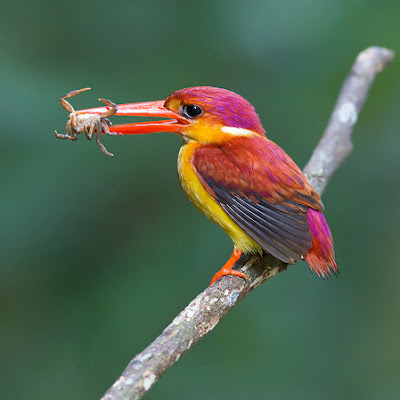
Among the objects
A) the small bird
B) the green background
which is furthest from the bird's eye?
the green background

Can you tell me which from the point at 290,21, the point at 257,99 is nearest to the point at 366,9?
the point at 290,21

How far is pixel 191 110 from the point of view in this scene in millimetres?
2385

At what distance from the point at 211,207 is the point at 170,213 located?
865 millimetres

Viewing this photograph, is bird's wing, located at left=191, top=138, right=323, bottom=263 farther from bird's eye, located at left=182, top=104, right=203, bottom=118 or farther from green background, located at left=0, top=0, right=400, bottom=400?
green background, located at left=0, top=0, right=400, bottom=400

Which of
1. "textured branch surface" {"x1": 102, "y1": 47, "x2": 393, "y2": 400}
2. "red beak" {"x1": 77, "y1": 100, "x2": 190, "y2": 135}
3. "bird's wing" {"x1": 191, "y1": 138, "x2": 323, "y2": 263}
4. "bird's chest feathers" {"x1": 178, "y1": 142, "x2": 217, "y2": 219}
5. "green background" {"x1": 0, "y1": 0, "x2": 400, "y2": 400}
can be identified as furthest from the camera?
"green background" {"x1": 0, "y1": 0, "x2": 400, "y2": 400}

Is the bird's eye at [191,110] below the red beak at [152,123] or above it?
below

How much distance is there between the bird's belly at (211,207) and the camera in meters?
2.28

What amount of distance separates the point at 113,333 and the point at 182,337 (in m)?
1.24

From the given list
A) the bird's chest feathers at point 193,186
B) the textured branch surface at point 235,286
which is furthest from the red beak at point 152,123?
the textured branch surface at point 235,286

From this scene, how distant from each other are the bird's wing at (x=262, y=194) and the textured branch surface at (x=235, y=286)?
0.58ft

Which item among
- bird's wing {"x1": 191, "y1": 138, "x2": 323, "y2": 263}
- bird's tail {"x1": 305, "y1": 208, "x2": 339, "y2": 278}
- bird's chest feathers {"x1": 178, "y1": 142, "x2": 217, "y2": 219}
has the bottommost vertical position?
bird's tail {"x1": 305, "y1": 208, "x2": 339, "y2": 278}

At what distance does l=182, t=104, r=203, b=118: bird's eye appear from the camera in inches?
93.3

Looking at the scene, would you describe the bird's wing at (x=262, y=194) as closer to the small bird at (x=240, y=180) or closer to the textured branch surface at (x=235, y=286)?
the small bird at (x=240, y=180)

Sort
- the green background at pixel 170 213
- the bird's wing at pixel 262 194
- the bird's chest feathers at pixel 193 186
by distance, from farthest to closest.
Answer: the green background at pixel 170 213 → the bird's chest feathers at pixel 193 186 → the bird's wing at pixel 262 194
